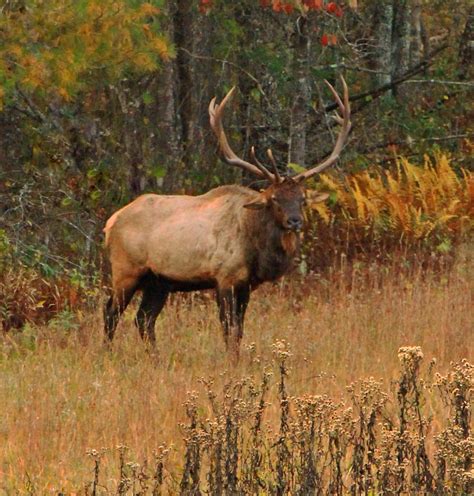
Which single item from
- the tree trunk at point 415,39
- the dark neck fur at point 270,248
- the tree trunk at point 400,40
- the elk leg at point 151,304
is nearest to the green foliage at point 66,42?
the elk leg at point 151,304

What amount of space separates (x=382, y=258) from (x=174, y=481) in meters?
7.47

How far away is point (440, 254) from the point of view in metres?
14.5

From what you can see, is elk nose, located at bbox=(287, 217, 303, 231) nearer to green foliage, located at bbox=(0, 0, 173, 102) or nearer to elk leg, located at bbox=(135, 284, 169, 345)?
elk leg, located at bbox=(135, 284, 169, 345)

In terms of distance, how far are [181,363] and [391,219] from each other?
503 cm

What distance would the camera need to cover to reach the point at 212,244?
11.0 meters

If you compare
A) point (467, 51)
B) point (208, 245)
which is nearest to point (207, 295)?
point (208, 245)

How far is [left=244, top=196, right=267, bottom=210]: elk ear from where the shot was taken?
1077 cm

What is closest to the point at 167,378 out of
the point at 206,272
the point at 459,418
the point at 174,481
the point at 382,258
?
the point at 206,272

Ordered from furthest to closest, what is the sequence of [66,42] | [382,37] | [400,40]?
[400,40] → [382,37] → [66,42]

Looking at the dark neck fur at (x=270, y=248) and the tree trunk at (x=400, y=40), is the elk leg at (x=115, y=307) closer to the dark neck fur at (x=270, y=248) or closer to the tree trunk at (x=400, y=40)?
the dark neck fur at (x=270, y=248)

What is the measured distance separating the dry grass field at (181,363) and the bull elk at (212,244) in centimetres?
33

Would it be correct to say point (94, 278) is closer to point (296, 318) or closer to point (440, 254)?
point (296, 318)

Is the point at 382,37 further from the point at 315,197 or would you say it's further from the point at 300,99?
the point at 315,197

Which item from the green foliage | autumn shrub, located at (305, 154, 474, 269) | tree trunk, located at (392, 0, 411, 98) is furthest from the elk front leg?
tree trunk, located at (392, 0, 411, 98)
